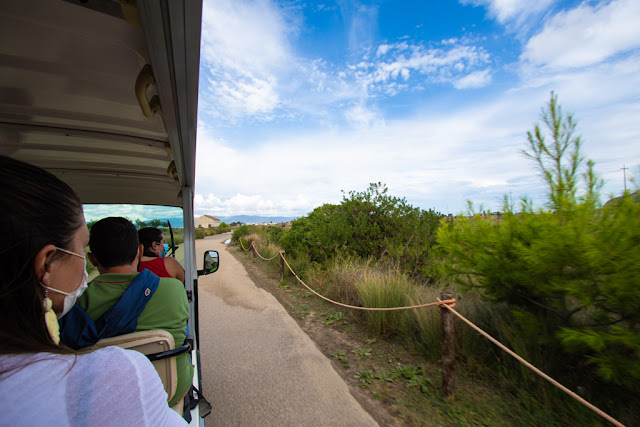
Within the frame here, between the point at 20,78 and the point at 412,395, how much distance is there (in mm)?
3854

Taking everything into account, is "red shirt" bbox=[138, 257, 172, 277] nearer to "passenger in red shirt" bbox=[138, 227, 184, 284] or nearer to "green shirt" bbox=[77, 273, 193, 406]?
"passenger in red shirt" bbox=[138, 227, 184, 284]

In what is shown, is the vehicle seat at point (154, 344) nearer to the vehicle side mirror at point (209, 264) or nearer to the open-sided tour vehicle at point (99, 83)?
the open-sided tour vehicle at point (99, 83)

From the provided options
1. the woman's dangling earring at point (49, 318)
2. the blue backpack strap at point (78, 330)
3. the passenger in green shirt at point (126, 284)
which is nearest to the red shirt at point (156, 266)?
the passenger in green shirt at point (126, 284)

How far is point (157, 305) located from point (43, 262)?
925 mm

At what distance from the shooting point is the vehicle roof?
971 mm

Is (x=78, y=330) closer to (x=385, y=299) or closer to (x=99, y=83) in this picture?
(x=99, y=83)

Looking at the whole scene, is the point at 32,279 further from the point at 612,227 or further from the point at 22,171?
Result: the point at 612,227

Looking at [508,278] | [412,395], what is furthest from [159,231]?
[508,278]

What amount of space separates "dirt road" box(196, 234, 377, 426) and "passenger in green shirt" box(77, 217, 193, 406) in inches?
63.0

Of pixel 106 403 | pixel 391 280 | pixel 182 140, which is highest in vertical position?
pixel 182 140

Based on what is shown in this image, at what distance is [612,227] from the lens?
196cm

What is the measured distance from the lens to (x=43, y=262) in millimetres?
721

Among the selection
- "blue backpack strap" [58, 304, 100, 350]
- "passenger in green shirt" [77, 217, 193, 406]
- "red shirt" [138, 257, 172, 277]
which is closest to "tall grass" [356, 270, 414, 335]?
"red shirt" [138, 257, 172, 277]

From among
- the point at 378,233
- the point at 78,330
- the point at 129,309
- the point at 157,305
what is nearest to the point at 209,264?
the point at 157,305
